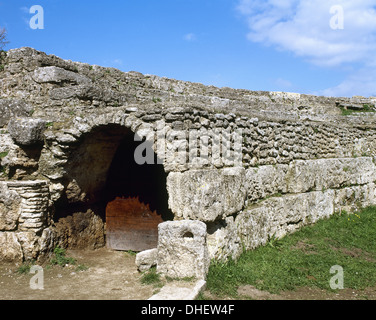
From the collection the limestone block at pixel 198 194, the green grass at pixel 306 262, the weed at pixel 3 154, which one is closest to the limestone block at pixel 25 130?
the weed at pixel 3 154

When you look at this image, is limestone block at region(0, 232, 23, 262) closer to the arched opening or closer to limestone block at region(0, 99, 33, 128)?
the arched opening

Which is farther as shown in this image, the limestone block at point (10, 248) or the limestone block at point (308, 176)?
the limestone block at point (308, 176)

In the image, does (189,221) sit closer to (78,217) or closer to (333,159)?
(78,217)

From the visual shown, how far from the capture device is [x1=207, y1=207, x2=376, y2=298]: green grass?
5082 mm

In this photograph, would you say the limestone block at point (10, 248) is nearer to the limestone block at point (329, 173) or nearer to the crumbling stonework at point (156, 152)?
the crumbling stonework at point (156, 152)

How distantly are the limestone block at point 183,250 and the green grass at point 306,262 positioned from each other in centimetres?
29

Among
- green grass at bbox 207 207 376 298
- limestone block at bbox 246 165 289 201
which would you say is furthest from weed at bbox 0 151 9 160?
limestone block at bbox 246 165 289 201

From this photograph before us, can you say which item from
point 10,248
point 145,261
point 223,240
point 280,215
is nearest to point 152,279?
point 145,261

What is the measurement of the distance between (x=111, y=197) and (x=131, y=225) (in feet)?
2.40

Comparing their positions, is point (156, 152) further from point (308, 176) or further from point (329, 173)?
point (329, 173)

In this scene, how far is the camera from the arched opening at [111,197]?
6309 mm

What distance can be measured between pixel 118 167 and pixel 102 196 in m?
0.68

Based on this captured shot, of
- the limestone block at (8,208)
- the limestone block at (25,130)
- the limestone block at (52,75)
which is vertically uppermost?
the limestone block at (52,75)
